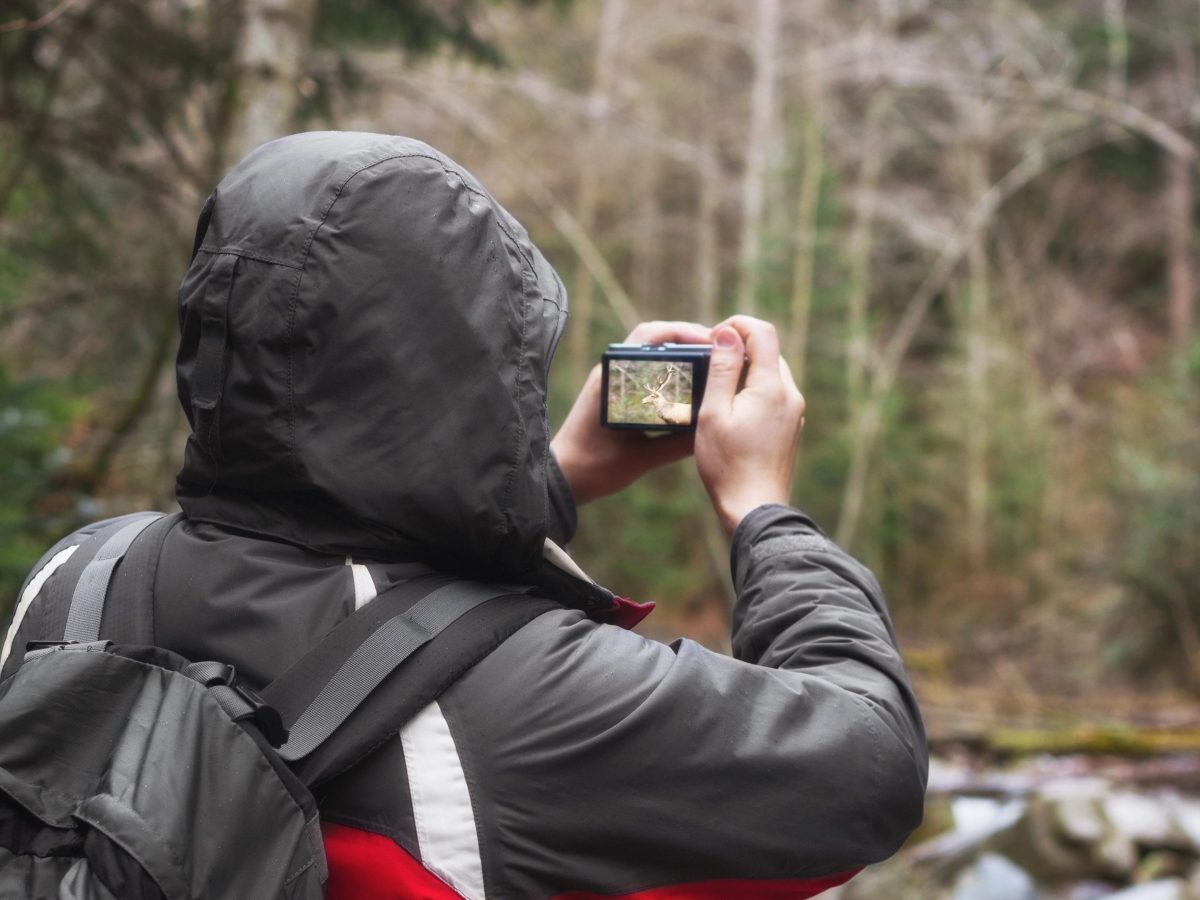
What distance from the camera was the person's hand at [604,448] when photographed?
5.30 ft

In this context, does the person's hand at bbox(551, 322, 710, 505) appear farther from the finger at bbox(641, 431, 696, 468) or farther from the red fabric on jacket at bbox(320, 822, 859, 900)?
the red fabric on jacket at bbox(320, 822, 859, 900)

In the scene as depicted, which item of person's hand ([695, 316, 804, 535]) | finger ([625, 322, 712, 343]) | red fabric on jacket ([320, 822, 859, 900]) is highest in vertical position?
finger ([625, 322, 712, 343])

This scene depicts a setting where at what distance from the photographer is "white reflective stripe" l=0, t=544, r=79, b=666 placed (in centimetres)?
130

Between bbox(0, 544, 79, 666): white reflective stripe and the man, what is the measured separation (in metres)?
0.18

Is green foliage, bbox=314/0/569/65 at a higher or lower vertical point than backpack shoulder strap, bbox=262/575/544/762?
higher

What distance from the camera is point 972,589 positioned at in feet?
50.1

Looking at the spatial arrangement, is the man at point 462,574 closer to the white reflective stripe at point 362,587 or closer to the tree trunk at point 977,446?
the white reflective stripe at point 362,587

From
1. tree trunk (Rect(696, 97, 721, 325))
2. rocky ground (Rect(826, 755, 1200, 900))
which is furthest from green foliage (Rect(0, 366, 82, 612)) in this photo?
tree trunk (Rect(696, 97, 721, 325))

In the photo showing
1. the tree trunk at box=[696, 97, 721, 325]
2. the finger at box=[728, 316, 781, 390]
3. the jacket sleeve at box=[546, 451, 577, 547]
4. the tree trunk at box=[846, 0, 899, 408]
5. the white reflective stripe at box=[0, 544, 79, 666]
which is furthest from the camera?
the tree trunk at box=[696, 97, 721, 325]

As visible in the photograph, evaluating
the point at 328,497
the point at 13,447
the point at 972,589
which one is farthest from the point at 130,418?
the point at 972,589

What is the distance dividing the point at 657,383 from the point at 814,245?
12498 mm

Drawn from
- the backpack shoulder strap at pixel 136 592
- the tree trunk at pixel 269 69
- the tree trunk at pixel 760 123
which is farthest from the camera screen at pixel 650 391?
the tree trunk at pixel 760 123

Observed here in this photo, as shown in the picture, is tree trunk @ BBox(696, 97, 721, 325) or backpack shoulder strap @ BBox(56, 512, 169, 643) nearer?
backpack shoulder strap @ BBox(56, 512, 169, 643)

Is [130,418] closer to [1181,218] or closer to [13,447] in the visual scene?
[13,447]
